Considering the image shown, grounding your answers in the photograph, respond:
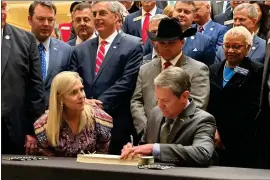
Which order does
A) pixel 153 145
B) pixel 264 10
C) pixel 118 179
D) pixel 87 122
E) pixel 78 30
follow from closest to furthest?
pixel 118 179 < pixel 153 145 < pixel 87 122 < pixel 264 10 < pixel 78 30

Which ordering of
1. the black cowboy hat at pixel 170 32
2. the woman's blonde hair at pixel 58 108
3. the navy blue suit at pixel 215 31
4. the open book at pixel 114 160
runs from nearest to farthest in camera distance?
the open book at pixel 114 160
the woman's blonde hair at pixel 58 108
the black cowboy hat at pixel 170 32
the navy blue suit at pixel 215 31

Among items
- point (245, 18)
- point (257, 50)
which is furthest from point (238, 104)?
point (245, 18)

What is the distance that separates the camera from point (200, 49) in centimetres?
410

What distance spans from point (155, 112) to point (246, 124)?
77cm

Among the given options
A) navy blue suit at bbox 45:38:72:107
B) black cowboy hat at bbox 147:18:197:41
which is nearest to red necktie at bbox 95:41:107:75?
navy blue suit at bbox 45:38:72:107

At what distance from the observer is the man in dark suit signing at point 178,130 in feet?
9.59

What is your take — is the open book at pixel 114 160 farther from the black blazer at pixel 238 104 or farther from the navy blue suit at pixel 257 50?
the navy blue suit at pixel 257 50

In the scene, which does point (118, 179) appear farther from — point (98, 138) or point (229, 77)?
point (229, 77)

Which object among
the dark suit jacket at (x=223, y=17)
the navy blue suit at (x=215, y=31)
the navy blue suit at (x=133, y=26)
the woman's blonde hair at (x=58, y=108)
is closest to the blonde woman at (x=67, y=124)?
the woman's blonde hair at (x=58, y=108)

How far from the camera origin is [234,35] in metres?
3.79

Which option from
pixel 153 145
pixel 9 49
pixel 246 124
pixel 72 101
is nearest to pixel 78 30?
pixel 9 49

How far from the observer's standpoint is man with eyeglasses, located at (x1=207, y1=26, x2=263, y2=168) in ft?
12.4

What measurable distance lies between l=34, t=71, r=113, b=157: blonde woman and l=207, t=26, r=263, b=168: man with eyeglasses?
0.79m

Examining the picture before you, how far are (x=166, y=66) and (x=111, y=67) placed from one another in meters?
0.43
